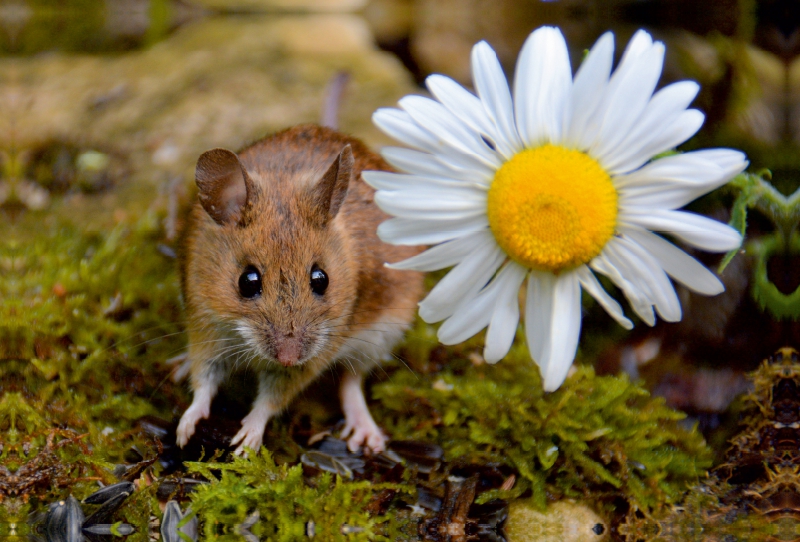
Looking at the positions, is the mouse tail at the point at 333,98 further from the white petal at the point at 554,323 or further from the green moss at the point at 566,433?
the white petal at the point at 554,323

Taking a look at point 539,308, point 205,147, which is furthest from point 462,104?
point 205,147

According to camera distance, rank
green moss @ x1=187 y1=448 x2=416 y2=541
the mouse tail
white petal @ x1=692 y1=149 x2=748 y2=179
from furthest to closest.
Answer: the mouse tail, green moss @ x1=187 y1=448 x2=416 y2=541, white petal @ x1=692 y1=149 x2=748 y2=179

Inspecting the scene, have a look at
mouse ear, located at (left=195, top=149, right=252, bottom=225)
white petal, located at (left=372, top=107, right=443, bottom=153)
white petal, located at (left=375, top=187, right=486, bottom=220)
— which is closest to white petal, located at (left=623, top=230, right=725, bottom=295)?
white petal, located at (left=375, top=187, right=486, bottom=220)

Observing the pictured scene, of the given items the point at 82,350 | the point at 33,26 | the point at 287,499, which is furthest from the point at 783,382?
the point at 33,26

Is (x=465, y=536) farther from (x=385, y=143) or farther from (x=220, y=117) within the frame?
(x=220, y=117)

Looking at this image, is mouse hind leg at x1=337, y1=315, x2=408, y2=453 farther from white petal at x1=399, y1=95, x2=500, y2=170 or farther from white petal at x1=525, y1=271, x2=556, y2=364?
white petal at x1=399, y1=95, x2=500, y2=170

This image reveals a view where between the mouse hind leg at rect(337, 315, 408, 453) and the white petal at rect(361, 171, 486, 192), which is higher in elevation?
the white petal at rect(361, 171, 486, 192)

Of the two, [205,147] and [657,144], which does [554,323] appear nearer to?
[657,144]
